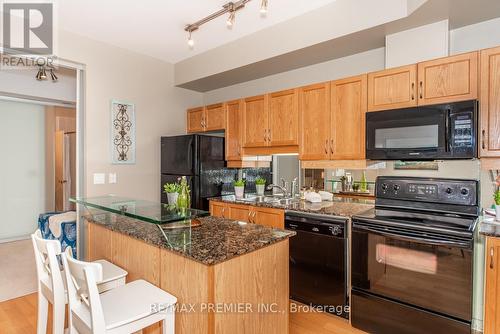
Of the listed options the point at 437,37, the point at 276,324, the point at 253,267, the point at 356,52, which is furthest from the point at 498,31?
the point at 276,324

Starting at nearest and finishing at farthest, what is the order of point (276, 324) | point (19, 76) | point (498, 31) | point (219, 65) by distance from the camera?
point (276, 324)
point (498, 31)
point (219, 65)
point (19, 76)

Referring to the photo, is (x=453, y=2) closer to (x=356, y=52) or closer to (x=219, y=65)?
(x=356, y=52)

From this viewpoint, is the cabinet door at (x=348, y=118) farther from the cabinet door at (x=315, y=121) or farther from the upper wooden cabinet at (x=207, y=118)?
the upper wooden cabinet at (x=207, y=118)

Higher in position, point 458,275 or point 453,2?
point 453,2

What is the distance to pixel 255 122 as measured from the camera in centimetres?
355

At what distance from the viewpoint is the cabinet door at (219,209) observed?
3.50 metres

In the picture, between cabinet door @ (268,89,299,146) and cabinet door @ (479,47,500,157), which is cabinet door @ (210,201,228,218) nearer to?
cabinet door @ (268,89,299,146)

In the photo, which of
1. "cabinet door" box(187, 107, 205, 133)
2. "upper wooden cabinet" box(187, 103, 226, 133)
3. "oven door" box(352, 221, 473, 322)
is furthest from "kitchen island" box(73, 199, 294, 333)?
"cabinet door" box(187, 107, 205, 133)

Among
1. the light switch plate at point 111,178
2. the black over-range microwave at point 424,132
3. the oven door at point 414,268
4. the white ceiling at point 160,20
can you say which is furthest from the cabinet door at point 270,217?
the white ceiling at point 160,20

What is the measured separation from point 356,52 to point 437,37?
789mm

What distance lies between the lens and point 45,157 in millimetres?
5285

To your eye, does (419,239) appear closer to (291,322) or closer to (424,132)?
(424,132)

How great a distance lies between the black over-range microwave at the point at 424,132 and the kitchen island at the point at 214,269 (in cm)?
131

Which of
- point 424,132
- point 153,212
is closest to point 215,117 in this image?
point 153,212
